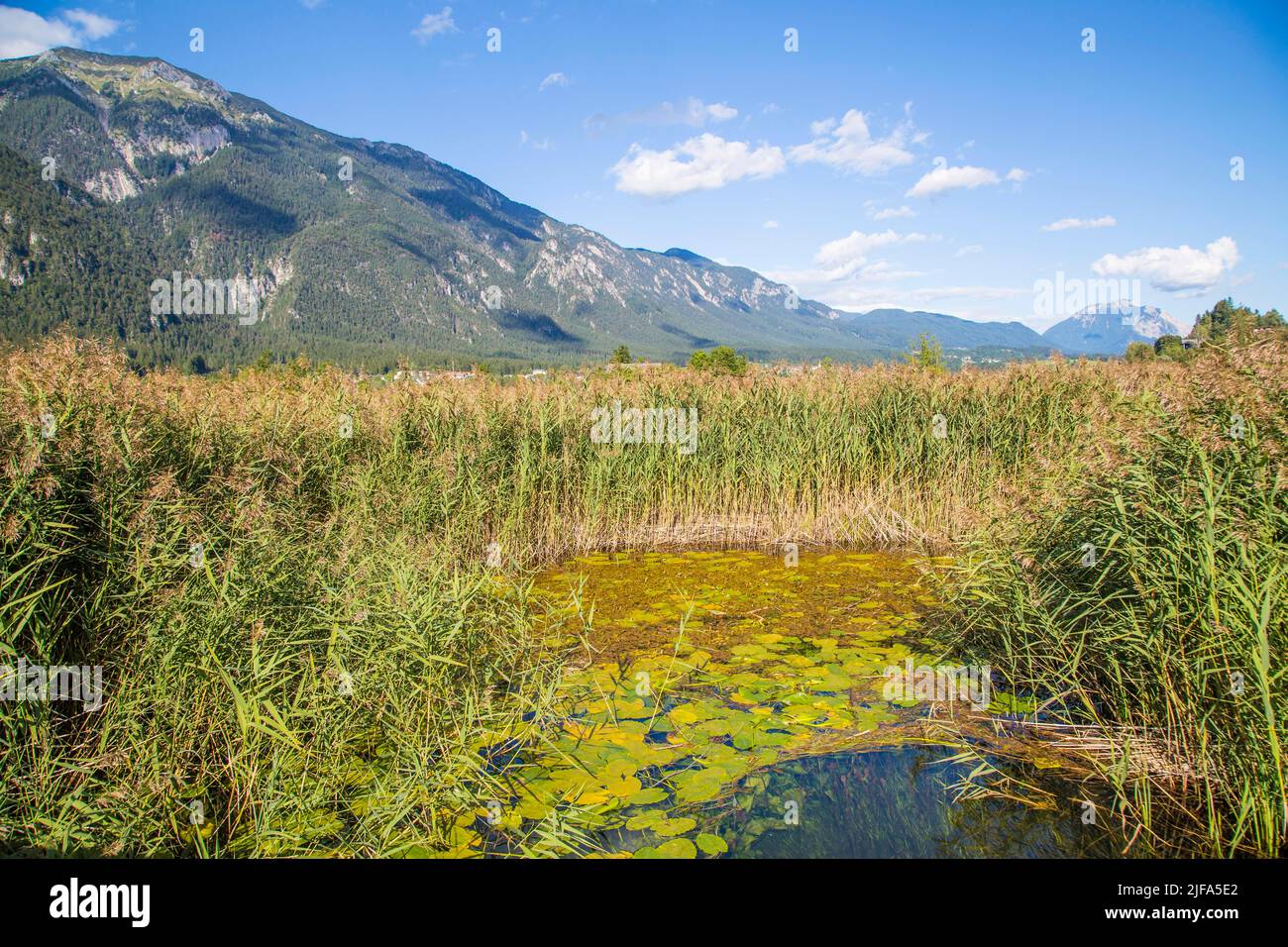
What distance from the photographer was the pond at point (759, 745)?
338 cm

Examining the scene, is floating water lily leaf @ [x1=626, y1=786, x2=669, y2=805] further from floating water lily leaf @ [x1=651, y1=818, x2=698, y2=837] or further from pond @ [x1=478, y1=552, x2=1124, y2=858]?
floating water lily leaf @ [x1=651, y1=818, x2=698, y2=837]

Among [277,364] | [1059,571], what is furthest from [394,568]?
[277,364]

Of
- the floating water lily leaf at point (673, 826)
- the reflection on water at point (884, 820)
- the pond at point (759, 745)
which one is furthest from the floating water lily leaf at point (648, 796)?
the reflection on water at point (884, 820)

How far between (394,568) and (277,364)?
286 inches

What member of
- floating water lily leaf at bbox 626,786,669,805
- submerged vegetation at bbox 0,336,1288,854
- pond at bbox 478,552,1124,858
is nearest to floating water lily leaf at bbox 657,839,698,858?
pond at bbox 478,552,1124,858

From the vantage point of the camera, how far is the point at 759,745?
4180 mm

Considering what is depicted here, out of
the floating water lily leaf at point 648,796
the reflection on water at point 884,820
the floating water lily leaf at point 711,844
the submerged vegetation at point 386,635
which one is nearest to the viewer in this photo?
the submerged vegetation at point 386,635

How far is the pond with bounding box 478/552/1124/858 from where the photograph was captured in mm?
3375

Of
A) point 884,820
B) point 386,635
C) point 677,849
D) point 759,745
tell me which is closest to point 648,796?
point 677,849

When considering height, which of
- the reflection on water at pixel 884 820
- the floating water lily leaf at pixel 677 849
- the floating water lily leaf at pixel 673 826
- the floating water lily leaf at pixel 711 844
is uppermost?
the floating water lily leaf at pixel 673 826

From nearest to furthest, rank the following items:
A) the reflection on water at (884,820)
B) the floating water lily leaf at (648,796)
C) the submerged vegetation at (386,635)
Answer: the submerged vegetation at (386,635), the reflection on water at (884,820), the floating water lily leaf at (648,796)

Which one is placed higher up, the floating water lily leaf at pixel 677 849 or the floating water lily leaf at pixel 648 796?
the floating water lily leaf at pixel 648 796

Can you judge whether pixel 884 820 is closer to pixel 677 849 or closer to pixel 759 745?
pixel 759 745

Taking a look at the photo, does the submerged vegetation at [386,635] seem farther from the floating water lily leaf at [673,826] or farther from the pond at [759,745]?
the floating water lily leaf at [673,826]
